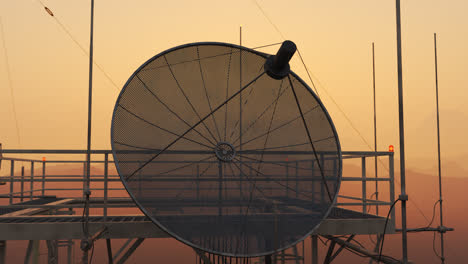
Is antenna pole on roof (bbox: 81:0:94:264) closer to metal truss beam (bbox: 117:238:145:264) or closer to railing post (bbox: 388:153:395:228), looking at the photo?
metal truss beam (bbox: 117:238:145:264)

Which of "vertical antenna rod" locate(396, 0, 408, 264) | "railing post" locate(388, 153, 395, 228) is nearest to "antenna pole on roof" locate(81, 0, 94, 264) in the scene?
"vertical antenna rod" locate(396, 0, 408, 264)

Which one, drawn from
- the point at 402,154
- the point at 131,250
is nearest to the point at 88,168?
the point at 131,250

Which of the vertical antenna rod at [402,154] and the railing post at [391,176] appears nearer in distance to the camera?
the vertical antenna rod at [402,154]

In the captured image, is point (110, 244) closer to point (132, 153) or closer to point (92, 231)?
point (92, 231)

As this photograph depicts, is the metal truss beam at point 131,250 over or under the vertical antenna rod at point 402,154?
under

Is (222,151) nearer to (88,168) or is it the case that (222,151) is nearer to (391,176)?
(88,168)

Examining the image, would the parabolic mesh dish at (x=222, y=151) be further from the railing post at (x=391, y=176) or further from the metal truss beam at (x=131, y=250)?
the metal truss beam at (x=131, y=250)

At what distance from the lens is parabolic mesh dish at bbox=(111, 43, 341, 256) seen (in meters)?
7.76

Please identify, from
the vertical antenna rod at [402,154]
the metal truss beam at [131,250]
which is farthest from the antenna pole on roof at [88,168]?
the vertical antenna rod at [402,154]

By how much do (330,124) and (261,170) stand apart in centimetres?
175

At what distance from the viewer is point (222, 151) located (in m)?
8.62

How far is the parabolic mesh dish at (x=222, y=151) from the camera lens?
7762 mm

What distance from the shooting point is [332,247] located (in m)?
10.4

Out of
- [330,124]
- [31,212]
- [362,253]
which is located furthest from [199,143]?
[31,212]
